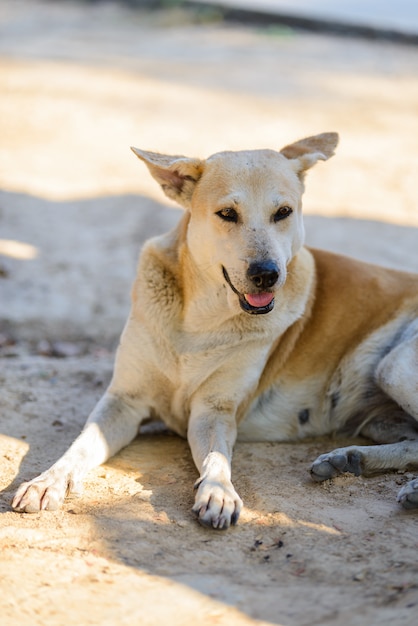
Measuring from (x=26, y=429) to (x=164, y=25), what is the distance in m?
9.84

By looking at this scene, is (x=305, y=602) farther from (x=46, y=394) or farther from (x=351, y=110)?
(x=351, y=110)

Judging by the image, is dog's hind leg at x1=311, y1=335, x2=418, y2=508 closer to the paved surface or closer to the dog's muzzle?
the dog's muzzle

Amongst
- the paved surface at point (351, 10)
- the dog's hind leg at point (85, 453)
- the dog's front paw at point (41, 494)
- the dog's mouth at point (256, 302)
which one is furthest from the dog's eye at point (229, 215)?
the paved surface at point (351, 10)

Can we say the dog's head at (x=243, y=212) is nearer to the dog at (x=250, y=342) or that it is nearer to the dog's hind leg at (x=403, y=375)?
the dog at (x=250, y=342)

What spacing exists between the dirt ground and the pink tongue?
2.51ft

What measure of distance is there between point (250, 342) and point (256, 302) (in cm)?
43

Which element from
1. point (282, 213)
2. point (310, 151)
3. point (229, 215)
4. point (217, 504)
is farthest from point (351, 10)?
point (217, 504)

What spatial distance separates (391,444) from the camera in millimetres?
4242

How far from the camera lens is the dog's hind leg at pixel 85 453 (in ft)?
11.8

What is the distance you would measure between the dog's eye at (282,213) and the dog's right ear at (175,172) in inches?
16.5

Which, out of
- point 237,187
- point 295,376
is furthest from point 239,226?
point 295,376

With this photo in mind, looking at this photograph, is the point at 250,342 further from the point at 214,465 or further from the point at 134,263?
the point at 134,263

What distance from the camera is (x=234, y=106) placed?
9.67m

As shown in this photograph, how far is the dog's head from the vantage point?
377 centimetres
